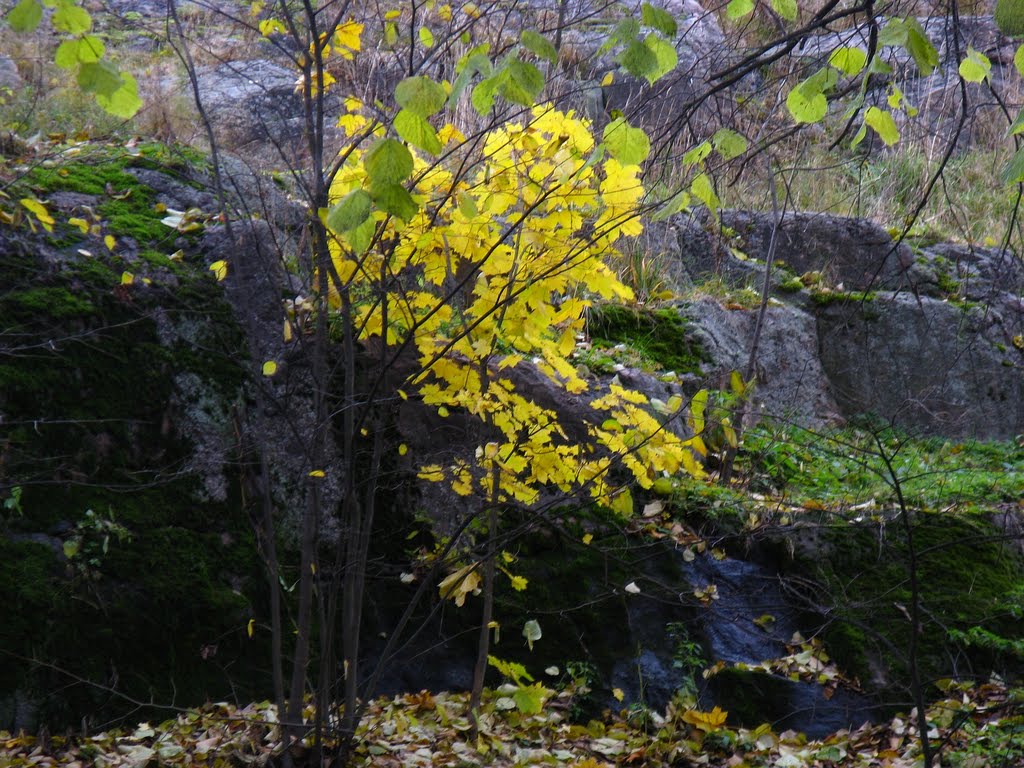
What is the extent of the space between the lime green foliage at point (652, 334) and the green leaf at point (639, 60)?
13.4 feet

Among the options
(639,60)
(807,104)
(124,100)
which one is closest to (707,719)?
(807,104)

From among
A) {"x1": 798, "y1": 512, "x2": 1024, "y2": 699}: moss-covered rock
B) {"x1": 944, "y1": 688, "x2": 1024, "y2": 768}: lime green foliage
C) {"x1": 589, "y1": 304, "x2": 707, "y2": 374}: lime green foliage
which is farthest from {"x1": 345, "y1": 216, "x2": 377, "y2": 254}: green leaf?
{"x1": 589, "y1": 304, "x2": 707, "y2": 374}: lime green foliage

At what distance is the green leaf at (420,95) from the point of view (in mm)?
1415

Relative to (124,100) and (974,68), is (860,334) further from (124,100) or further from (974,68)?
(124,100)

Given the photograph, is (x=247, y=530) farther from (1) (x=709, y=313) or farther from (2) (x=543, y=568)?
(1) (x=709, y=313)

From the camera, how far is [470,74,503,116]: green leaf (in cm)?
150

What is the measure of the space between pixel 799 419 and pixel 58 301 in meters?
4.76

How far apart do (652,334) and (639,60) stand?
4.37m

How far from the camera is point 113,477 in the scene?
11.0 feet

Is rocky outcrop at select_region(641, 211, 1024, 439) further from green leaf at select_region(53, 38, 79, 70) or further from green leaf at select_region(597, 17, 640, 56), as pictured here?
green leaf at select_region(53, 38, 79, 70)

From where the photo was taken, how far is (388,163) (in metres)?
1.38

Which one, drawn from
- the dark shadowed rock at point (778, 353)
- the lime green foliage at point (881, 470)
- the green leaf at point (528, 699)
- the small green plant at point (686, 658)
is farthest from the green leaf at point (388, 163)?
the dark shadowed rock at point (778, 353)

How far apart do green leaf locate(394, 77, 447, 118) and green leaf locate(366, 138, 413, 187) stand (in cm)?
8

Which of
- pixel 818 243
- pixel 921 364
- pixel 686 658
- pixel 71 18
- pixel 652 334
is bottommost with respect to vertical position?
pixel 686 658
